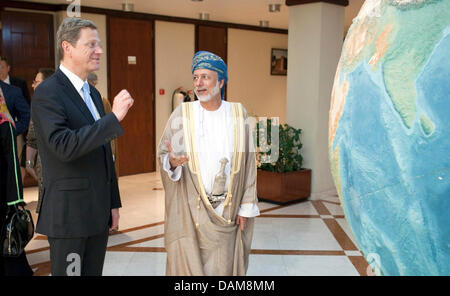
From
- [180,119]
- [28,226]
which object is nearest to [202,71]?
[180,119]

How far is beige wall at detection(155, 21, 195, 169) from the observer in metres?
8.55

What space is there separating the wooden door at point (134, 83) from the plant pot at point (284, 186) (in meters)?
3.07

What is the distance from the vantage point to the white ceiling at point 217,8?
23.7ft

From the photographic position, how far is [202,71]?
100 inches

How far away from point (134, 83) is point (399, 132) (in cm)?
783

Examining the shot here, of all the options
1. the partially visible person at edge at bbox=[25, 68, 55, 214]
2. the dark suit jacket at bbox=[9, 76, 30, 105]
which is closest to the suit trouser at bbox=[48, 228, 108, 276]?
the partially visible person at edge at bbox=[25, 68, 55, 214]

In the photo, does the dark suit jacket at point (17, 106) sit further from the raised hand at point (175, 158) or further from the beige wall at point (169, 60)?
the beige wall at point (169, 60)

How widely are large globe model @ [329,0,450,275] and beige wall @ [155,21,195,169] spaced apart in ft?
25.9

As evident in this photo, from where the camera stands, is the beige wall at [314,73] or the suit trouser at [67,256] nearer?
the suit trouser at [67,256]

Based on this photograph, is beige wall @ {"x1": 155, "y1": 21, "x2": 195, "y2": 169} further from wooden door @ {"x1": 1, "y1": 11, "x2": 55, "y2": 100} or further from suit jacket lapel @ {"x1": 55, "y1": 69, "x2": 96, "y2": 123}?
suit jacket lapel @ {"x1": 55, "y1": 69, "x2": 96, "y2": 123}

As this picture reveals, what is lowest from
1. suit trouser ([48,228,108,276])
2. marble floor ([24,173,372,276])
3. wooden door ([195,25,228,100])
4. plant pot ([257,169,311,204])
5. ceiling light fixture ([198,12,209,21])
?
marble floor ([24,173,372,276])

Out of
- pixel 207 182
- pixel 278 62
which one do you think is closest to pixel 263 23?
pixel 278 62

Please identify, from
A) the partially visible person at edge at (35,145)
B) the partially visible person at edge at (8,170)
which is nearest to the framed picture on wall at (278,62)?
the partially visible person at edge at (35,145)
